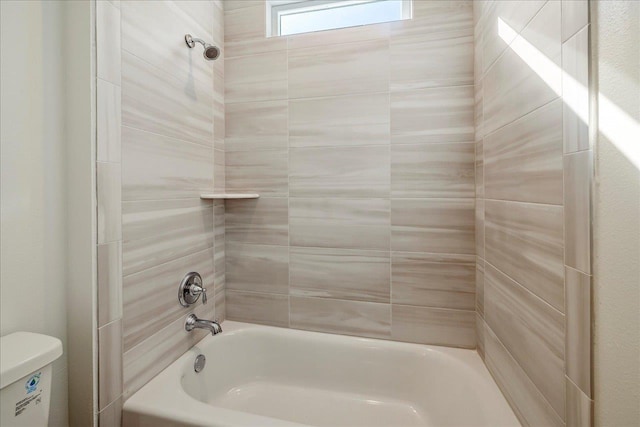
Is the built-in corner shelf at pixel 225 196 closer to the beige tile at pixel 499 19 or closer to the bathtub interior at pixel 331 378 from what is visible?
the bathtub interior at pixel 331 378

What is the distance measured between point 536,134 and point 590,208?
12.9 inches

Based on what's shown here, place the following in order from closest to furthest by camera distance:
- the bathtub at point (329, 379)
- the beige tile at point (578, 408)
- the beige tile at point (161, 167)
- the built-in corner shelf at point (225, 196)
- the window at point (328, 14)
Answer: the beige tile at point (578, 408), the beige tile at point (161, 167), the bathtub at point (329, 379), the built-in corner shelf at point (225, 196), the window at point (328, 14)

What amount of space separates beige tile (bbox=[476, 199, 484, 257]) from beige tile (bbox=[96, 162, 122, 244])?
1455 mm

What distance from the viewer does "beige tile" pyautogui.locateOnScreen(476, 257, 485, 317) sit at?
55.8 inches

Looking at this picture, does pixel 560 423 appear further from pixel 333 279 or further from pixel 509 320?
pixel 333 279

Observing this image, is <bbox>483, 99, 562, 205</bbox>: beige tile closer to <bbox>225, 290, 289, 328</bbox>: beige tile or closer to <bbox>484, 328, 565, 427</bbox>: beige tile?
<bbox>484, 328, 565, 427</bbox>: beige tile

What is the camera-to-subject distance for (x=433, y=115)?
4.99ft

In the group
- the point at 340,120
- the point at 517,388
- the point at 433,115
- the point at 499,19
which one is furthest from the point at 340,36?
the point at 517,388

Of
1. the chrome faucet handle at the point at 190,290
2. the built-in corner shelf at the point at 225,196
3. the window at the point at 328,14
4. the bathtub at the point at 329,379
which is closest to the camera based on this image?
the bathtub at the point at 329,379

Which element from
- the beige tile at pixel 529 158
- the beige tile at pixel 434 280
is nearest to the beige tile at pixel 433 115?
the beige tile at pixel 529 158

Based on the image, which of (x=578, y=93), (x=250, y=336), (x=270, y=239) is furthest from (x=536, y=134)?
(x=250, y=336)

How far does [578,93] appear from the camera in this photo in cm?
69

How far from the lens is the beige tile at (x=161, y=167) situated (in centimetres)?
113

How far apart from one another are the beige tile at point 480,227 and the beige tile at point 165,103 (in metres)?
1.38
